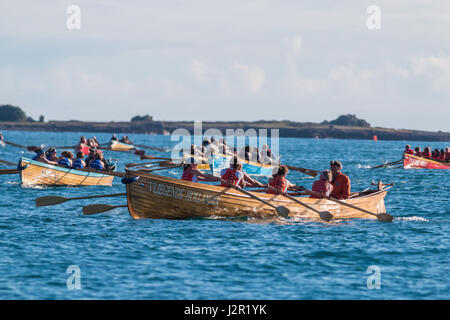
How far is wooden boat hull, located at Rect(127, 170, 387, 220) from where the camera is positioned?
58.5 ft

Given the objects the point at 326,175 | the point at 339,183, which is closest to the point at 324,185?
the point at 326,175

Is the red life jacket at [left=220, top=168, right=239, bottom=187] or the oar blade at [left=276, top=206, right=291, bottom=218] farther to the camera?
the red life jacket at [left=220, top=168, right=239, bottom=187]

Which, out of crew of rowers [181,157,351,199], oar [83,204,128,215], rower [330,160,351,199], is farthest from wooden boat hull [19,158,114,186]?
rower [330,160,351,199]

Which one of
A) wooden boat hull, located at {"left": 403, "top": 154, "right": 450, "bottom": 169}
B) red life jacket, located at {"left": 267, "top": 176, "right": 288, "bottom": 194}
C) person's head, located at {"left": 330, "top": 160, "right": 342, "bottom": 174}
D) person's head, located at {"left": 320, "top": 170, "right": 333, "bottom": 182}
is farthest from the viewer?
wooden boat hull, located at {"left": 403, "top": 154, "right": 450, "bottom": 169}

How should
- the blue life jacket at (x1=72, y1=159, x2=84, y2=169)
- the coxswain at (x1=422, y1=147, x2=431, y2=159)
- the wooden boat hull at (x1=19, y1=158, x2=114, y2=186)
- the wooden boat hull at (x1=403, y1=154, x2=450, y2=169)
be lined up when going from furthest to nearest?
the coxswain at (x1=422, y1=147, x2=431, y2=159) → the wooden boat hull at (x1=403, y1=154, x2=450, y2=169) → the blue life jacket at (x1=72, y1=159, x2=84, y2=169) → the wooden boat hull at (x1=19, y1=158, x2=114, y2=186)

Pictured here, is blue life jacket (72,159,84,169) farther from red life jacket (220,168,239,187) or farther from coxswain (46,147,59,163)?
red life jacket (220,168,239,187)

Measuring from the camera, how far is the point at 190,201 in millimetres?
18094


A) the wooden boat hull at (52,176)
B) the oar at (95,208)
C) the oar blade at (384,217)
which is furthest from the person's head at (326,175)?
the wooden boat hull at (52,176)

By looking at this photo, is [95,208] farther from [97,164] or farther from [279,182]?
[97,164]

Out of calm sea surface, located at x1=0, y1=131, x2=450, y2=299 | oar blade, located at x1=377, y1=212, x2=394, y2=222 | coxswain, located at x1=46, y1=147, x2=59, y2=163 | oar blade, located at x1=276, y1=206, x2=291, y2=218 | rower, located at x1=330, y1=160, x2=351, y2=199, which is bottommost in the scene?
calm sea surface, located at x1=0, y1=131, x2=450, y2=299

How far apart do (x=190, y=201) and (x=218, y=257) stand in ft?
13.6

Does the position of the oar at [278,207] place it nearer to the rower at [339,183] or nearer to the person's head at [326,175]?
the person's head at [326,175]

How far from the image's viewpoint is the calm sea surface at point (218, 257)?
1166 cm

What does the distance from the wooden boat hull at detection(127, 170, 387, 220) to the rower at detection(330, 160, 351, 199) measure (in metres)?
1.18
